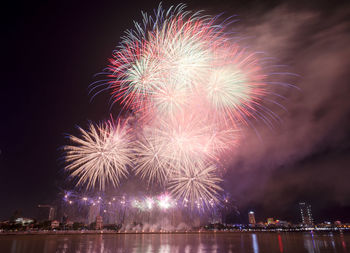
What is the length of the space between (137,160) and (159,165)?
321 cm

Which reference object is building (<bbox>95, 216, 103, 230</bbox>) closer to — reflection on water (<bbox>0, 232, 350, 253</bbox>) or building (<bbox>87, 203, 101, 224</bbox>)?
building (<bbox>87, 203, 101, 224</bbox>)

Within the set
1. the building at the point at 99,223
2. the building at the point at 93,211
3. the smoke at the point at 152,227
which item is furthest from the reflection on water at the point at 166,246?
the smoke at the point at 152,227

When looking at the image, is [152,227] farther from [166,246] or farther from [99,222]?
[166,246]

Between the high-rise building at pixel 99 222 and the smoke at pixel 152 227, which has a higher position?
the high-rise building at pixel 99 222

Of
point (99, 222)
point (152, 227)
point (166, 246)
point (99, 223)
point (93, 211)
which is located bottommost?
point (152, 227)

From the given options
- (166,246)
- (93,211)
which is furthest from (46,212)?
(166,246)

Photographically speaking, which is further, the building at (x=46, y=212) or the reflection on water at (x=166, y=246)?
the building at (x=46, y=212)

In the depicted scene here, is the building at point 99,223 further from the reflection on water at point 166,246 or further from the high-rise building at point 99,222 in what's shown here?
the reflection on water at point 166,246

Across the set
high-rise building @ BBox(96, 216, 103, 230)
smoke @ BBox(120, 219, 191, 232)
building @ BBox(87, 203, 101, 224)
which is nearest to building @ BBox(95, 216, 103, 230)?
high-rise building @ BBox(96, 216, 103, 230)

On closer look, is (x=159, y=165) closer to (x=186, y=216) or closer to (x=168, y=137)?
(x=168, y=137)

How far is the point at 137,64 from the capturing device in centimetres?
2545

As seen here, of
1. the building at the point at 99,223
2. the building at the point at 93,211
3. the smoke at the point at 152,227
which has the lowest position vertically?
the smoke at the point at 152,227

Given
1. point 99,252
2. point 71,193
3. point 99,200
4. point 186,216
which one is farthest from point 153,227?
point 99,252

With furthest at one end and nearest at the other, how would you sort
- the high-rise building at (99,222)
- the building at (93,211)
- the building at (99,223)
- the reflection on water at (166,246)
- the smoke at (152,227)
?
the smoke at (152,227) < the building at (93,211) < the high-rise building at (99,222) < the building at (99,223) < the reflection on water at (166,246)
